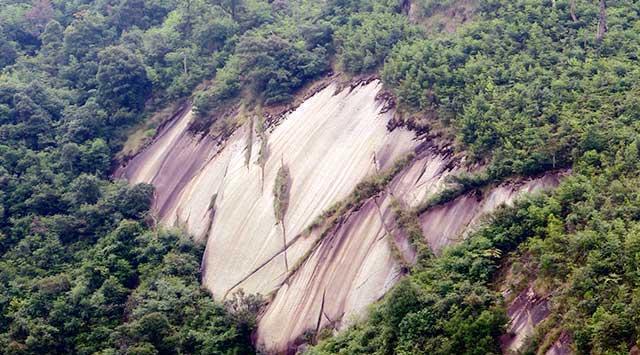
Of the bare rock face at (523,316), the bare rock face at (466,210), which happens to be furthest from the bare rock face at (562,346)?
the bare rock face at (466,210)

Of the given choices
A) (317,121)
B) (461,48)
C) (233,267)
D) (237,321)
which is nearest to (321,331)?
(237,321)

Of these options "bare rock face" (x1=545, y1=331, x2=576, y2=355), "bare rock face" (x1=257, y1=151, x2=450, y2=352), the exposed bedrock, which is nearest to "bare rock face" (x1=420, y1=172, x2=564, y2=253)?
the exposed bedrock

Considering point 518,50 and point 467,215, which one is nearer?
point 467,215

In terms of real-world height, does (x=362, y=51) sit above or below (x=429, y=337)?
above

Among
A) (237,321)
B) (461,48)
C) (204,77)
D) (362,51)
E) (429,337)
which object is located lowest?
(429,337)

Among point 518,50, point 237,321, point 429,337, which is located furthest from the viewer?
point 518,50

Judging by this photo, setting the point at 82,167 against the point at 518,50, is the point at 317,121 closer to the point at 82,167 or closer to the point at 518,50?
the point at 518,50

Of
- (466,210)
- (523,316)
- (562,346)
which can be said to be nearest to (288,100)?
(466,210)
